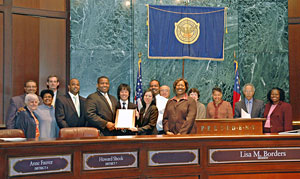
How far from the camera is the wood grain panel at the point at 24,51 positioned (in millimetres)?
7773

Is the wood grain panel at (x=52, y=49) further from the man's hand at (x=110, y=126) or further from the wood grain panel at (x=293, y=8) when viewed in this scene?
the wood grain panel at (x=293, y=8)

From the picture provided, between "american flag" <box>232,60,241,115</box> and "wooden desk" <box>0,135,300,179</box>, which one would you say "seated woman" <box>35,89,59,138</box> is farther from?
"american flag" <box>232,60,241,115</box>

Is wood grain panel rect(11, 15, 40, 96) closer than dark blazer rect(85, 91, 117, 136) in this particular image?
No

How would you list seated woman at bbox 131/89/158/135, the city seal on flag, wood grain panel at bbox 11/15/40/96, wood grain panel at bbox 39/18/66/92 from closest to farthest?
1. seated woman at bbox 131/89/158/135
2. wood grain panel at bbox 11/15/40/96
3. wood grain panel at bbox 39/18/66/92
4. the city seal on flag

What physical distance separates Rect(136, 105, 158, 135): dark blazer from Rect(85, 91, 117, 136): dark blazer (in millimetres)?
435

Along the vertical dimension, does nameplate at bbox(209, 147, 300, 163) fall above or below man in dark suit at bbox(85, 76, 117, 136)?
below

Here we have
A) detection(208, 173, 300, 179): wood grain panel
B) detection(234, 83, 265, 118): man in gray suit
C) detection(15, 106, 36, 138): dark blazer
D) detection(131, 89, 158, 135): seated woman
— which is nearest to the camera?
detection(208, 173, 300, 179): wood grain panel

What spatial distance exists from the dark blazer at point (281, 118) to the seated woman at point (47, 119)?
391cm

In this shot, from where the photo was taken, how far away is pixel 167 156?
398 cm

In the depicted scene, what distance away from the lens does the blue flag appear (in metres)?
8.87

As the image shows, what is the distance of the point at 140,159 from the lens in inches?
155

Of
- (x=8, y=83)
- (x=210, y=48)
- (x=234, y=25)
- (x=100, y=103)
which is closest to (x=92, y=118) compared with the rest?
(x=100, y=103)

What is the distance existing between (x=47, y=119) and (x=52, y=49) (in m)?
3.20

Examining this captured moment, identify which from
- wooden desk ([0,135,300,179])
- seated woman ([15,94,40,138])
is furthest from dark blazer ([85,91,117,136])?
wooden desk ([0,135,300,179])
